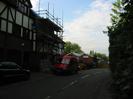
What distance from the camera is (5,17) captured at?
105 ft

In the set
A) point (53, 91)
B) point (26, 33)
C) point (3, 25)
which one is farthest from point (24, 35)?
point (53, 91)

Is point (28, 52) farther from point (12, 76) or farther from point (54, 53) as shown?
point (12, 76)

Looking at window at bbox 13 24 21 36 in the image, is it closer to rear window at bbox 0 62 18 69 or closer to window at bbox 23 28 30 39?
window at bbox 23 28 30 39

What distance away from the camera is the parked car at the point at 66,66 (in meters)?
39.6

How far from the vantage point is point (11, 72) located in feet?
79.4

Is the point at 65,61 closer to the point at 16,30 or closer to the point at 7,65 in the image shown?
the point at 16,30

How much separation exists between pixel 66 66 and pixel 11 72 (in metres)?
16.6

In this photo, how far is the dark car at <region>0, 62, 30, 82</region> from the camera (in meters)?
22.9

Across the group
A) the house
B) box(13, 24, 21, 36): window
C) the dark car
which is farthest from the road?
box(13, 24, 21, 36): window

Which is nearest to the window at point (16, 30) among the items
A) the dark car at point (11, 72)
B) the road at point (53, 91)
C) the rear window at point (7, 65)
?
the dark car at point (11, 72)

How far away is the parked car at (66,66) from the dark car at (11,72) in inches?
504

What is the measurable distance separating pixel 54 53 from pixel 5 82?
28830 mm

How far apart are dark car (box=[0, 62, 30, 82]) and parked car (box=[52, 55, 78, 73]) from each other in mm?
12813

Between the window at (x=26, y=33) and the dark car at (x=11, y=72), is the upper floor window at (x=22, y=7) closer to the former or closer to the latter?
the window at (x=26, y=33)
